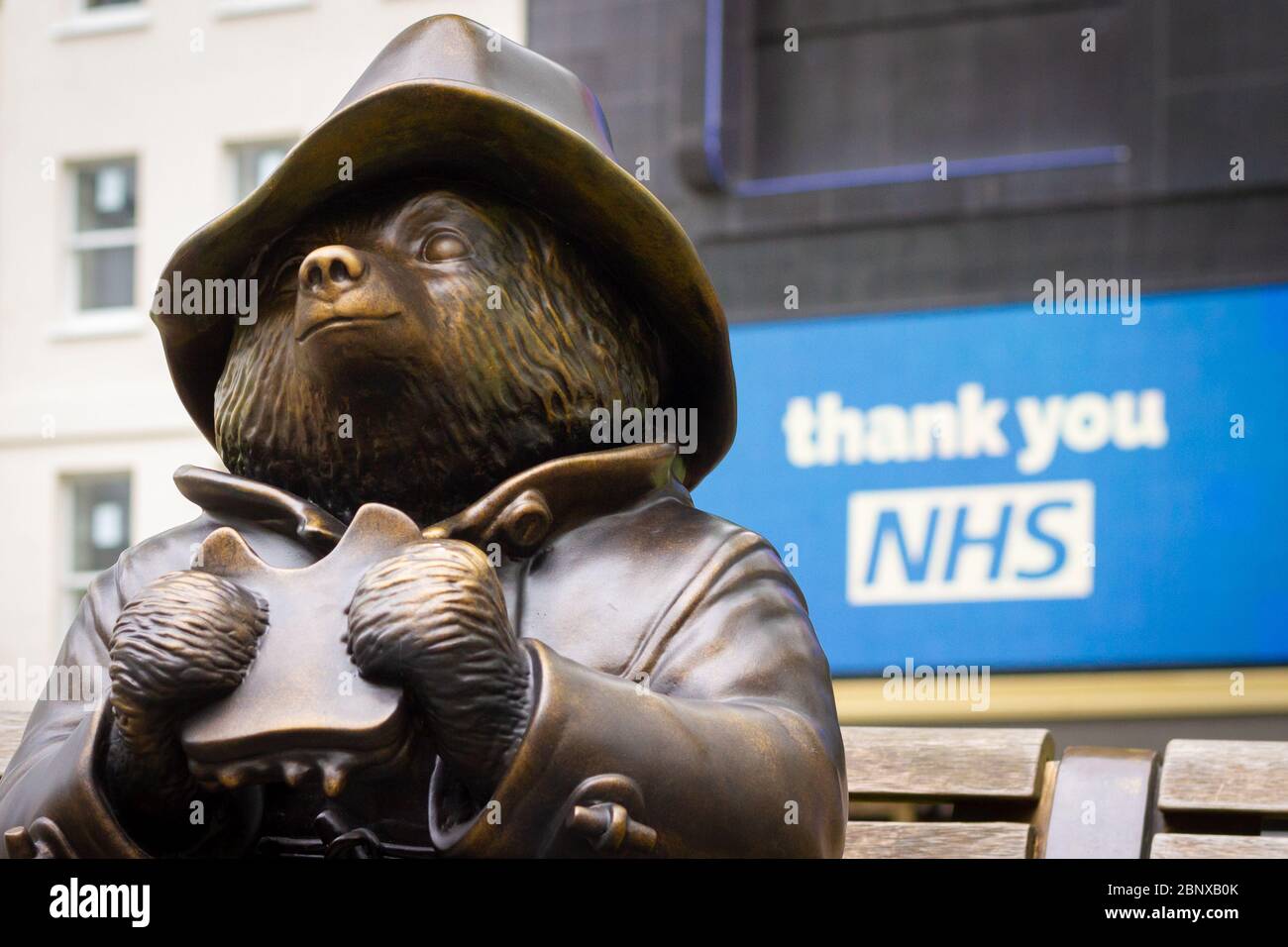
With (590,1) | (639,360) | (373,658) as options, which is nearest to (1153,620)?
(590,1)

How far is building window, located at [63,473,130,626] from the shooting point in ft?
45.6

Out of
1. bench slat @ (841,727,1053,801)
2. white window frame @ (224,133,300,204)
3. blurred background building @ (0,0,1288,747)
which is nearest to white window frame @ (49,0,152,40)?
white window frame @ (224,133,300,204)

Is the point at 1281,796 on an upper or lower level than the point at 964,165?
lower

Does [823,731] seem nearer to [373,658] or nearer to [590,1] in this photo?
[373,658]

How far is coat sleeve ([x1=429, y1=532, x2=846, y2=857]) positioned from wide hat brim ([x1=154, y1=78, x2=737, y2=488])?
388mm

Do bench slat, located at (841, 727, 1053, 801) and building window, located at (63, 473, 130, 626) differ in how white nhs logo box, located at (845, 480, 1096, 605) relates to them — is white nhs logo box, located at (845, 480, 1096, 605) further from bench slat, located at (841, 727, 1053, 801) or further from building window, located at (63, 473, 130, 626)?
building window, located at (63, 473, 130, 626)

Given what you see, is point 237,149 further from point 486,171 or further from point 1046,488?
point 486,171

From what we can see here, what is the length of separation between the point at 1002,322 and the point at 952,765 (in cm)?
683

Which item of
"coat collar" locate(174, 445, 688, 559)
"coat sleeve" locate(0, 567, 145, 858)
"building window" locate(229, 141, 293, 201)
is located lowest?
"coat sleeve" locate(0, 567, 145, 858)

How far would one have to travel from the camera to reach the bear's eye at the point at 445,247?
251 cm

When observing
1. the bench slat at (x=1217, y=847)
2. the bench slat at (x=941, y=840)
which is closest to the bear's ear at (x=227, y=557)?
the bench slat at (x=941, y=840)

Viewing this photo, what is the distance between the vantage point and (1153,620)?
943 cm

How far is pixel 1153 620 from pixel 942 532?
3.58 ft

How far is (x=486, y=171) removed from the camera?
101 inches
